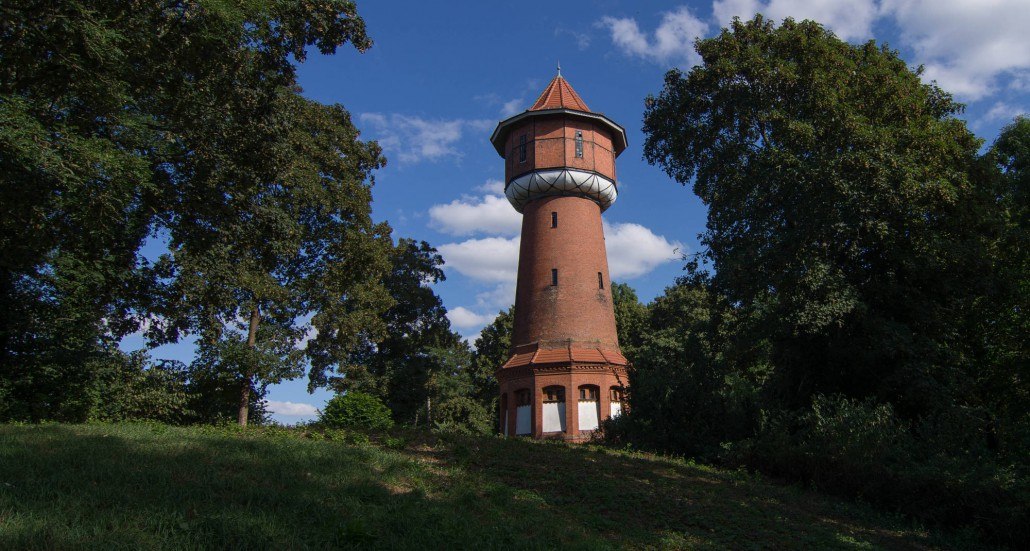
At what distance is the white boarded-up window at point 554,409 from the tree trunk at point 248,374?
35.7ft

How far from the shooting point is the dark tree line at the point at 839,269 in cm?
1421

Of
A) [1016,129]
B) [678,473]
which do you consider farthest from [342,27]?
[1016,129]

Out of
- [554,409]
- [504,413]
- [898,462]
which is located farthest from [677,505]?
[504,413]

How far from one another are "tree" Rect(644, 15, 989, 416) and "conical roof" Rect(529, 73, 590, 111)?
11978 mm

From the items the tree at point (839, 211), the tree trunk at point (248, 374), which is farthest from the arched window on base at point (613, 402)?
the tree trunk at point (248, 374)

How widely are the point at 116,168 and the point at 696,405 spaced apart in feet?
47.3

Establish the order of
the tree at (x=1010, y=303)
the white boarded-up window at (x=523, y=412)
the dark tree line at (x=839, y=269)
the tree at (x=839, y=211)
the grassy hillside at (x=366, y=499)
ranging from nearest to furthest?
the grassy hillside at (x=366, y=499) < the dark tree line at (x=839, y=269) < the tree at (x=839, y=211) < the tree at (x=1010, y=303) < the white boarded-up window at (x=523, y=412)

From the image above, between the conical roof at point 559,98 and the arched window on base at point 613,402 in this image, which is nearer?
the arched window on base at point 613,402

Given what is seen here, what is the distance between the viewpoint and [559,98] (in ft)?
101

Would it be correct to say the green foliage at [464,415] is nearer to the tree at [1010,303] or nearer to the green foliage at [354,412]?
the green foliage at [354,412]

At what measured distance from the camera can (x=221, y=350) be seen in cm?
2084

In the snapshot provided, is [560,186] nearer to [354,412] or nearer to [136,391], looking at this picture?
[354,412]

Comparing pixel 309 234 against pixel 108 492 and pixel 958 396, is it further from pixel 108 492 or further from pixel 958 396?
pixel 958 396

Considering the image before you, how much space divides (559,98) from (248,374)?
59.2 feet
